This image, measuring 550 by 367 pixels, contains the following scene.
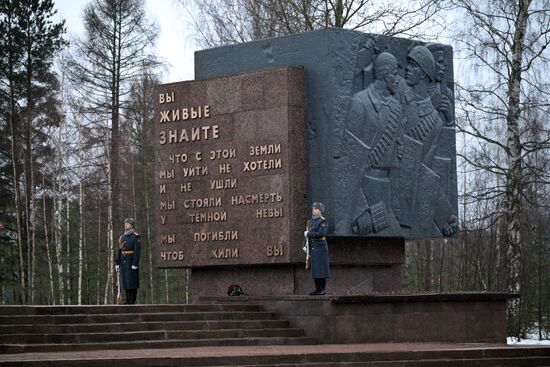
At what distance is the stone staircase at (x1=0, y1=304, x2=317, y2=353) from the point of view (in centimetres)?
1825

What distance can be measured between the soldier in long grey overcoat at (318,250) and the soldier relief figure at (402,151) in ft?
4.22

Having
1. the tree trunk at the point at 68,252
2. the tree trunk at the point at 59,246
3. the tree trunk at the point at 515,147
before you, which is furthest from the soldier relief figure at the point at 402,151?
the tree trunk at the point at 59,246

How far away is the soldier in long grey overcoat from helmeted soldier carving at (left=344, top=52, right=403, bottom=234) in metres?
1.41

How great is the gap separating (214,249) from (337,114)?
343 centimetres

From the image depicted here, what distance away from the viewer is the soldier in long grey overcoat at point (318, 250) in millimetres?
20500

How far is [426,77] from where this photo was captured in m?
23.7

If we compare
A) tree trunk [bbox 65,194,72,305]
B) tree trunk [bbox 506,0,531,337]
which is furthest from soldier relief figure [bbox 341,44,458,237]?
tree trunk [bbox 65,194,72,305]

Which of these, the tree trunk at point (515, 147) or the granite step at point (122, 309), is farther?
the tree trunk at point (515, 147)

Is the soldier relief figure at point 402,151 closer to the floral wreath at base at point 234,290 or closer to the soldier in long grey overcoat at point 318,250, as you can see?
the soldier in long grey overcoat at point 318,250

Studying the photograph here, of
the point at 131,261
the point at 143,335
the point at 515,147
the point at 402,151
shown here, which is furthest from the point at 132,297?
the point at 515,147

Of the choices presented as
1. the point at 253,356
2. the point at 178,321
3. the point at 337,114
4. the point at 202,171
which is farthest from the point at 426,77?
the point at 253,356

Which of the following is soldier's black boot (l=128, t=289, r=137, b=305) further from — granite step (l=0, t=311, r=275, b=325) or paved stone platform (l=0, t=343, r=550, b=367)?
paved stone platform (l=0, t=343, r=550, b=367)

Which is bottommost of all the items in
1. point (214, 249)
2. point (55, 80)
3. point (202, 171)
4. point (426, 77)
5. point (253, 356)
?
point (253, 356)

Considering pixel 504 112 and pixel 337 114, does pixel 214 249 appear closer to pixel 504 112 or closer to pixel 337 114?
pixel 337 114
